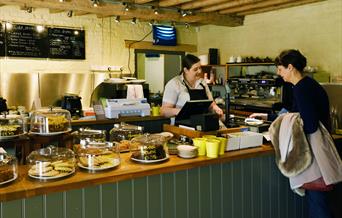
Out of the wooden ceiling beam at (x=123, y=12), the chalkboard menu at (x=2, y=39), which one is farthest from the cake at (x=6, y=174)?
the chalkboard menu at (x=2, y=39)

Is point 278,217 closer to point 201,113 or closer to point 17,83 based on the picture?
point 201,113

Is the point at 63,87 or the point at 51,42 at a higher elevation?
the point at 51,42

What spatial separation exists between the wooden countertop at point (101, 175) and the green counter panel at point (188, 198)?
0.06 m

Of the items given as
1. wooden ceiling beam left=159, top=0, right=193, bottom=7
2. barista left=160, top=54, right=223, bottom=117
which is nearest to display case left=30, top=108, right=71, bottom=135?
barista left=160, top=54, right=223, bottom=117

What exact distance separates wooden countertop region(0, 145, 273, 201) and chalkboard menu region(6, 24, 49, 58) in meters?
4.43

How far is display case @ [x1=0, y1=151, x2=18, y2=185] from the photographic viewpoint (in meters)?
2.00

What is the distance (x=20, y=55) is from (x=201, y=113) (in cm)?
444

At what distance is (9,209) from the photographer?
1923 mm

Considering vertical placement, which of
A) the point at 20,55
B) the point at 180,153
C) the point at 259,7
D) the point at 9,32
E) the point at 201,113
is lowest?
the point at 180,153

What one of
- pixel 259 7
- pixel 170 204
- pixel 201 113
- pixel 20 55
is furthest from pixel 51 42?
pixel 170 204

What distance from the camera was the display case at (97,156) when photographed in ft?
7.54

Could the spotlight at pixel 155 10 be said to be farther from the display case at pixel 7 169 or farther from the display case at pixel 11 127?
the display case at pixel 7 169

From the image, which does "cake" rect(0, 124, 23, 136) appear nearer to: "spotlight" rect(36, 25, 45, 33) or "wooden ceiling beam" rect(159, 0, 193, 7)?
"wooden ceiling beam" rect(159, 0, 193, 7)

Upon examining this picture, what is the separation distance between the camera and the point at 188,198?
2607 millimetres
